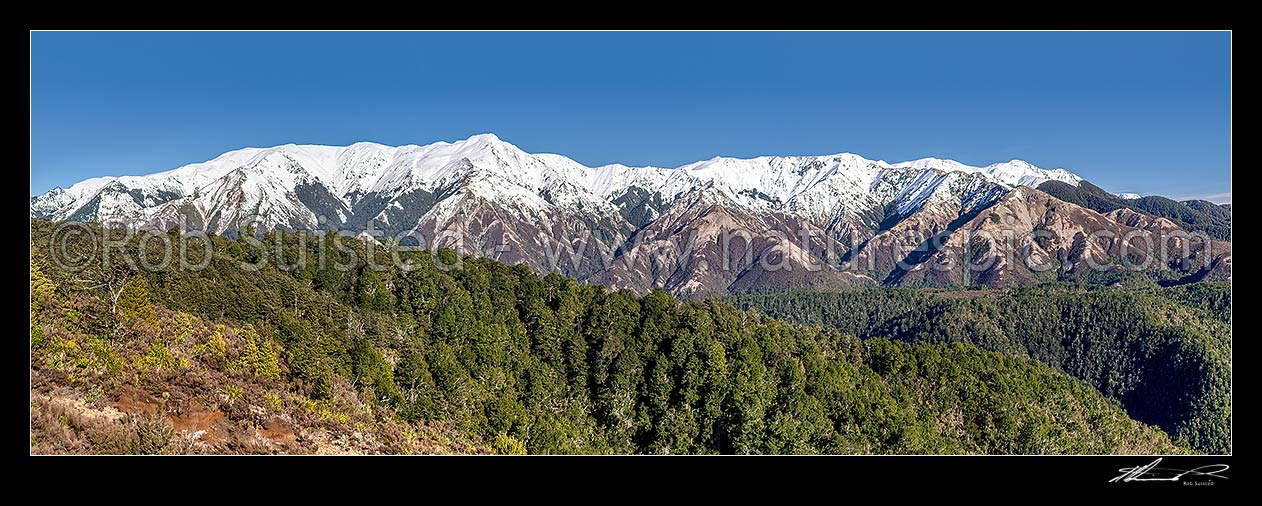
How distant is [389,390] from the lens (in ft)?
75.5

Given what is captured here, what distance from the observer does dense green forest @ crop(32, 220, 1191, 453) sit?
15.6 m

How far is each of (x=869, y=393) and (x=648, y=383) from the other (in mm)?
12824

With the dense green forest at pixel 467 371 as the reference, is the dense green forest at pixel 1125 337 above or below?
below

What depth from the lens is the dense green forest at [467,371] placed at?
1562 centimetres
